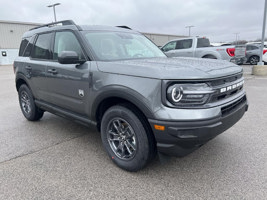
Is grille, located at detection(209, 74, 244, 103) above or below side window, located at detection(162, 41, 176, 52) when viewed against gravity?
below

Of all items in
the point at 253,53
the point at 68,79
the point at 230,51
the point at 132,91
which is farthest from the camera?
the point at 253,53

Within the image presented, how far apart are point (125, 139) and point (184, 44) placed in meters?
9.39

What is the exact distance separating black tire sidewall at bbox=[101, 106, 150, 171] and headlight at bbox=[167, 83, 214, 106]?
0.50 meters

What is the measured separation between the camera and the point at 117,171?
9.08 ft

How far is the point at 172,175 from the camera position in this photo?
2.65 m

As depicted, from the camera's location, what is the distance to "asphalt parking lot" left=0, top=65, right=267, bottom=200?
7.67 feet

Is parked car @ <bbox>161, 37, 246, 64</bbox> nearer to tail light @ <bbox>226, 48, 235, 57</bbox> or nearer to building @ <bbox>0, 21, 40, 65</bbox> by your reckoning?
tail light @ <bbox>226, 48, 235, 57</bbox>

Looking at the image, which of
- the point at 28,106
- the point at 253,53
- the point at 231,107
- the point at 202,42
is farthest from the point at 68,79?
the point at 253,53

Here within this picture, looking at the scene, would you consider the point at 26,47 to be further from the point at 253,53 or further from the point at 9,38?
the point at 9,38

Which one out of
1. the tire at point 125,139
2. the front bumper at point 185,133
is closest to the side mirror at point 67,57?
the tire at point 125,139

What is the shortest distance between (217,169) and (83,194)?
1.63 metres

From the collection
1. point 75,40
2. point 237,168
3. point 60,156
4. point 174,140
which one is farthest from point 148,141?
point 75,40

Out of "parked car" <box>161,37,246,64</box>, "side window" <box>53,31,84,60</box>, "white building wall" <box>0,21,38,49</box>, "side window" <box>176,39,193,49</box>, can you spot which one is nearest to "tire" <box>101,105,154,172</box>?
"side window" <box>53,31,84,60</box>

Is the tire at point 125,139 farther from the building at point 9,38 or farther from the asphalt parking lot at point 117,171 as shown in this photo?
the building at point 9,38
